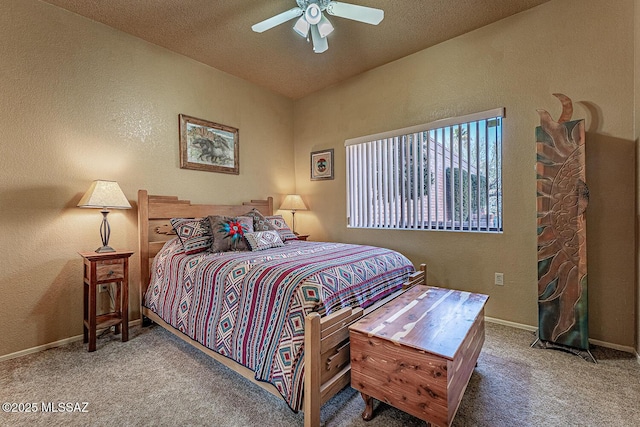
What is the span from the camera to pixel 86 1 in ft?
7.79

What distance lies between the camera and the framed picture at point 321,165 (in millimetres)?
4051

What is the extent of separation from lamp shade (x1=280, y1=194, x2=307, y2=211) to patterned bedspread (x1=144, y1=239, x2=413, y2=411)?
1.71 metres

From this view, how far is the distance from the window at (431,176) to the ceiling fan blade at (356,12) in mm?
1332

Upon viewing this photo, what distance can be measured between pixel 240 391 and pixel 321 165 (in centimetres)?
305

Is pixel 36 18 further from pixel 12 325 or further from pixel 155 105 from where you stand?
pixel 12 325

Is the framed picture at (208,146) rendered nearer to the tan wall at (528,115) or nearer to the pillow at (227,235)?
the pillow at (227,235)

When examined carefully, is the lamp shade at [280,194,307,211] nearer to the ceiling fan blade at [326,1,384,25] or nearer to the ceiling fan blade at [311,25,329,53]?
the ceiling fan blade at [311,25,329,53]

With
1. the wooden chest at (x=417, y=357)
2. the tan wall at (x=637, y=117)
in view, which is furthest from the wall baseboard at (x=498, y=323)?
the wooden chest at (x=417, y=357)

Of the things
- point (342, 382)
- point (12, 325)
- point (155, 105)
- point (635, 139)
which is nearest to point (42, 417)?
point (12, 325)

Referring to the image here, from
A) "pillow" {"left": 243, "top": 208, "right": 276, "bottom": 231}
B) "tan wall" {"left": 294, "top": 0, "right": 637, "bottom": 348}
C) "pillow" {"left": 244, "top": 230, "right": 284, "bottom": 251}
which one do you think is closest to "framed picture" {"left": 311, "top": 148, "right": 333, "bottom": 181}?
"tan wall" {"left": 294, "top": 0, "right": 637, "bottom": 348}

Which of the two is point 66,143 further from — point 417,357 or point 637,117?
point 637,117

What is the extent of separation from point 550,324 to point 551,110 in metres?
1.79

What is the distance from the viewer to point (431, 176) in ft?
Result: 10.3

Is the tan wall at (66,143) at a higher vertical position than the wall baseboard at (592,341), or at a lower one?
higher
